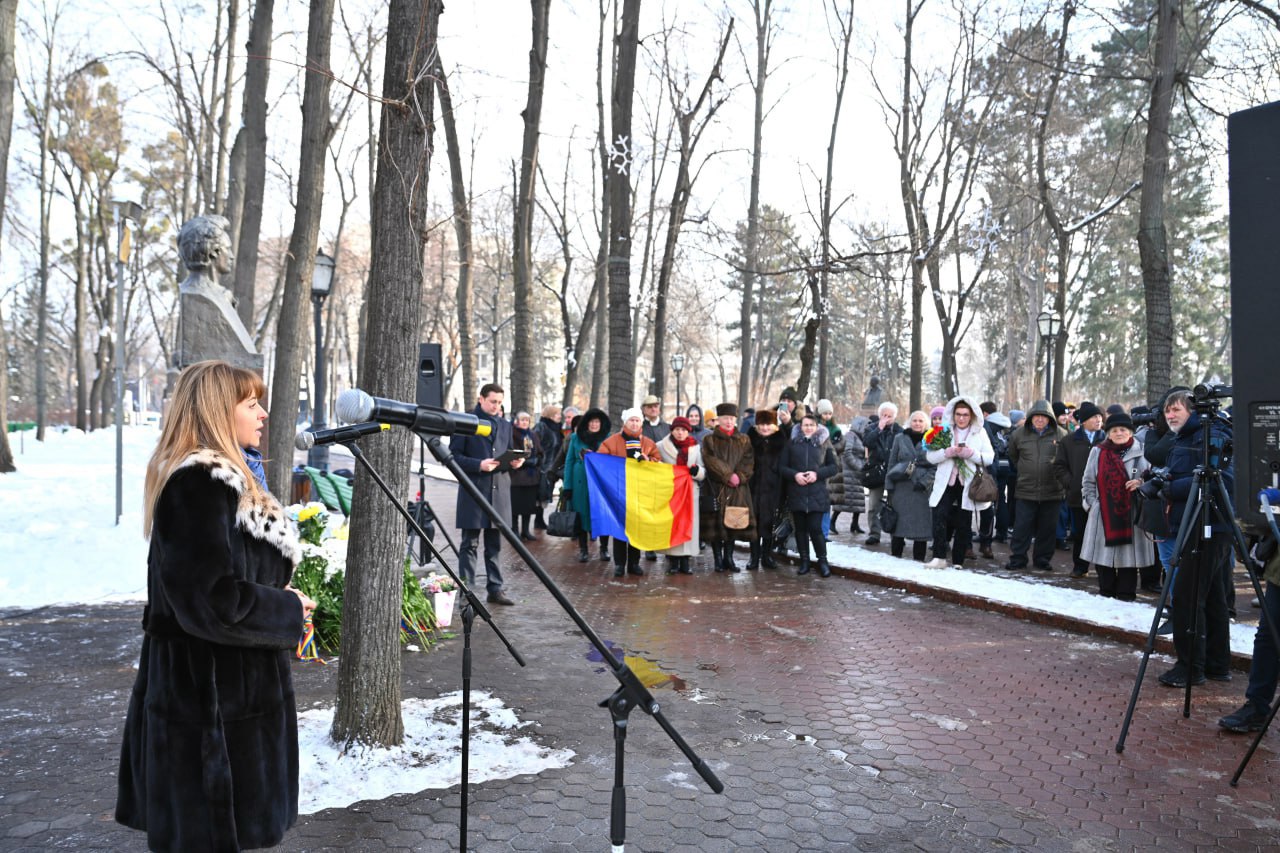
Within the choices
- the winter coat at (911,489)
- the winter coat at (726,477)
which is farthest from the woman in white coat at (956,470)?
the winter coat at (726,477)

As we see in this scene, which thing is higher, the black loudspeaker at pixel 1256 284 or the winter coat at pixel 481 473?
the black loudspeaker at pixel 1256 284

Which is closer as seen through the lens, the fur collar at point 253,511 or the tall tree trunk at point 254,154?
the fur collar at point 253,511

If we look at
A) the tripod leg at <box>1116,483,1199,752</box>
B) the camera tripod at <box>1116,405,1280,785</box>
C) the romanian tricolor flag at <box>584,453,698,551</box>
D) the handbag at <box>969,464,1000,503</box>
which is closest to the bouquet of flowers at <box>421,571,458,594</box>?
the romanian tricolor flag at <box>584,453,698,551</box>

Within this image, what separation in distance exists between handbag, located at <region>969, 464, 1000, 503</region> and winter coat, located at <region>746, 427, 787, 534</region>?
225 centimetres

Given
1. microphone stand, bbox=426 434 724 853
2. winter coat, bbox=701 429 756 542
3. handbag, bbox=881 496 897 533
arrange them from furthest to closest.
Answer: handbag, bbox=881 496 897 533, winter coat, bbox=701 429 756 542, microphone stand, bbox=426 434 724 853

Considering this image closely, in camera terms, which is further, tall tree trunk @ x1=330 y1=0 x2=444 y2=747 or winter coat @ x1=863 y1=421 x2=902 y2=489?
winter coat @ x1=863 y1=421 x2=902 y2=489

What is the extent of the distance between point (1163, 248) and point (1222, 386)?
9.55m

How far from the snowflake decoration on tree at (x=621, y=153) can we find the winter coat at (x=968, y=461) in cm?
654

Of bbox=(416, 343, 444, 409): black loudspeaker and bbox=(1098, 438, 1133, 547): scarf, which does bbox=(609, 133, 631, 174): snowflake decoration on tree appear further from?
bbox=(416, 343, 444, 409): black loudspeaker

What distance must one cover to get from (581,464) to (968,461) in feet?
15.7

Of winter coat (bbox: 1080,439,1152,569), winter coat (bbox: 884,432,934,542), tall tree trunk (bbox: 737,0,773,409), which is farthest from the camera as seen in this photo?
tall tree trunk (bbox: 737,0,773,409)

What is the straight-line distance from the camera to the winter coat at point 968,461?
11023 mm

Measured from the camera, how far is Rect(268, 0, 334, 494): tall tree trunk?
453 inches

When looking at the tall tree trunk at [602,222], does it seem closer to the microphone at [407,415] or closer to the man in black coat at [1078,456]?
the man in black coat at [1078,456]
